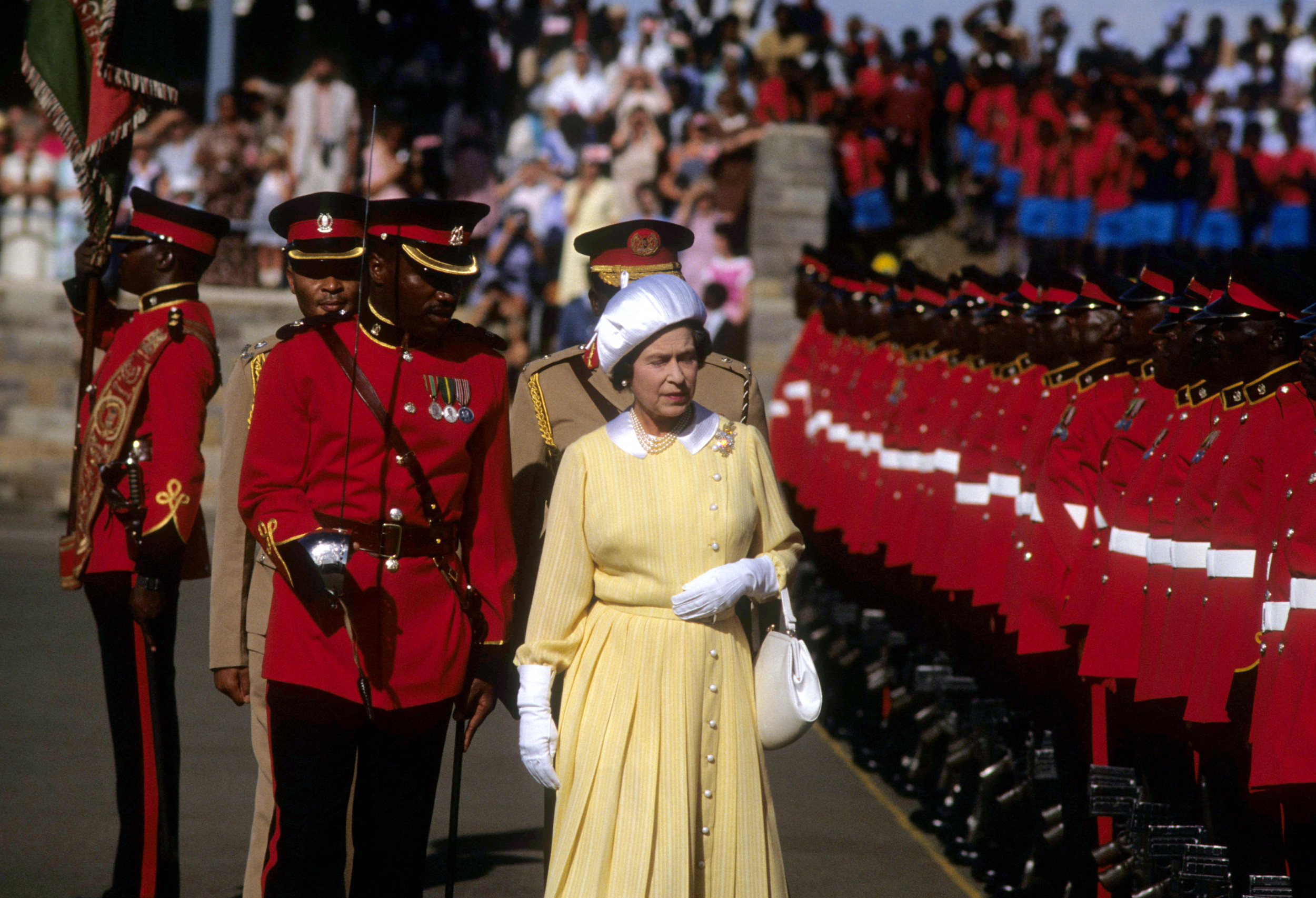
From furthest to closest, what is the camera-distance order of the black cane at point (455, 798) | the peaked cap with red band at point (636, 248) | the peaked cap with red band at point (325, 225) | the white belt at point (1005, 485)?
1. the white belt at point (1005, 485)
2. the peaked cap with red band at point (636, 248)
3. the peaked cap with red band at point (325, 225)
4. the black cane at point (455, 798)

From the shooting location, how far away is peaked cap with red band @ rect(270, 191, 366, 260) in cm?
512

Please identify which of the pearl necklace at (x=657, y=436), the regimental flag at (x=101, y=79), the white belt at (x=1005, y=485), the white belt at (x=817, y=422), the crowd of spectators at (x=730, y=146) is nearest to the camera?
the pearl necklace at (x=657, y=436)

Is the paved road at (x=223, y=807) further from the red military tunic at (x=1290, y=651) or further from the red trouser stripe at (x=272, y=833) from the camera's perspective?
the red military tunic at (x=1290, y=651)

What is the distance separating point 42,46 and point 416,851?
3.05 m

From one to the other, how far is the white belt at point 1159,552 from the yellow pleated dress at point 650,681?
1.37 meters

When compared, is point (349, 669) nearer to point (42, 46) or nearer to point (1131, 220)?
point (42, 46)

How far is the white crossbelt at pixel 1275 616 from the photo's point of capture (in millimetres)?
4320

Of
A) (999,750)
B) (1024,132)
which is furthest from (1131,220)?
(999,750)

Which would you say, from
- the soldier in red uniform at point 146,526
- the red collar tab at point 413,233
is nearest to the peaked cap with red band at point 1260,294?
the red collar tab at point 413,233

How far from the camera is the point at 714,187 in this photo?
17.4 m

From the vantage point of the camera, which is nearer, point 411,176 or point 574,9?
point 411,176

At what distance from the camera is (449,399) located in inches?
174

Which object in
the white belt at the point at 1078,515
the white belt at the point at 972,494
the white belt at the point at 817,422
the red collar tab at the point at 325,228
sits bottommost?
the white belt at the point at 1078,515

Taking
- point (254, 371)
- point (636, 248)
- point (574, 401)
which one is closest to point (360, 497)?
point (254, 371)
